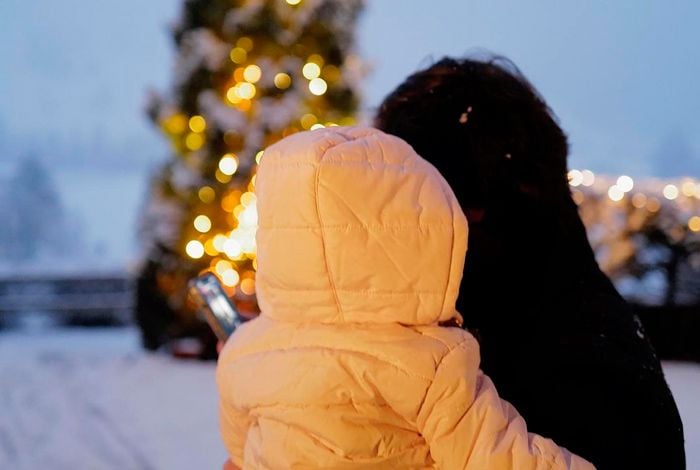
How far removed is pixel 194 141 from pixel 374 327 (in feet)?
14.0

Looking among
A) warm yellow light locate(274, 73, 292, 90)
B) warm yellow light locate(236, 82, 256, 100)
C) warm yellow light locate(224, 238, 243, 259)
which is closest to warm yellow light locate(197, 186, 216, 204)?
warm yellow light locate(224, 238, 243, 259)

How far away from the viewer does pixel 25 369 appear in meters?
5.31

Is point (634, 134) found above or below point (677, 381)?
above

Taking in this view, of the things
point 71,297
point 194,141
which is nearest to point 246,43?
point 194,141

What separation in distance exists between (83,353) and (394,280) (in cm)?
528

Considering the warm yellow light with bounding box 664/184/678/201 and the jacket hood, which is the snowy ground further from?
the jacket hood

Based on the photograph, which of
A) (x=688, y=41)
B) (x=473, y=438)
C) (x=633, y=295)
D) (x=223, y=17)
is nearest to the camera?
(x=473, y=438)

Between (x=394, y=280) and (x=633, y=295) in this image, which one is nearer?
(x=394, y=280)

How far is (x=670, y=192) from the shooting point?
574 cm

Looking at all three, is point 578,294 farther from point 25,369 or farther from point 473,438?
point 25,369

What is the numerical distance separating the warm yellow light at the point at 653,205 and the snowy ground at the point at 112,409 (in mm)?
990

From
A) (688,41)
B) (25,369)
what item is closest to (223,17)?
(25,369)

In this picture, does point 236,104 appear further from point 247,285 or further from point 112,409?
point 112,409

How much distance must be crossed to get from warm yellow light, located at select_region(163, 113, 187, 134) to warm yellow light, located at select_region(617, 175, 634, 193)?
2786mm
